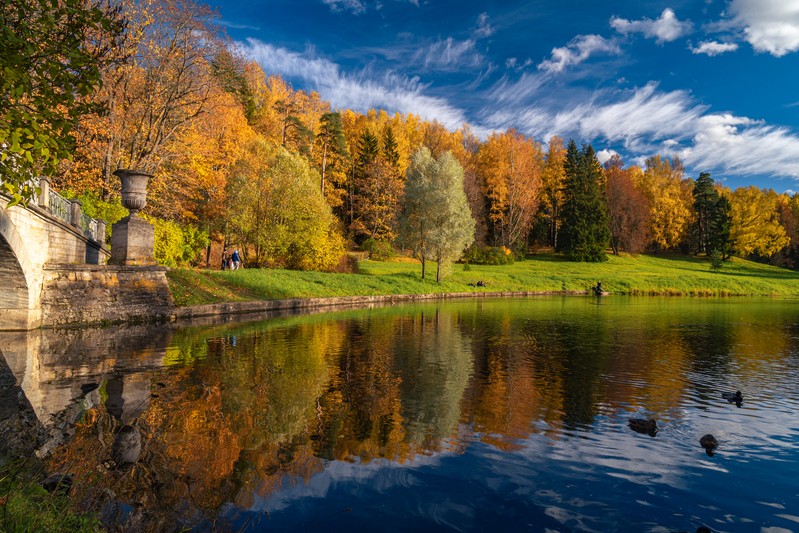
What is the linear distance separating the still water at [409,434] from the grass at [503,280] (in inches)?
441

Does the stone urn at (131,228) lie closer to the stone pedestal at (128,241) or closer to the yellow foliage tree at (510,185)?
the stone pedestal at (128,241)

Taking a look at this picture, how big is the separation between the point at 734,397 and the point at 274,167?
34.3m

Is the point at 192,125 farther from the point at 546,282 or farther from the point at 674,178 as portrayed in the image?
the point at 674,178

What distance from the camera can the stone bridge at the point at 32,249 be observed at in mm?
13586

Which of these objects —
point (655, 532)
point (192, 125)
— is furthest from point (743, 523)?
point (192, 125)

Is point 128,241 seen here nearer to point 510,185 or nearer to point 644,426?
point 644,426

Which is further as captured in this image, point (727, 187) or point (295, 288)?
point (727, 187)

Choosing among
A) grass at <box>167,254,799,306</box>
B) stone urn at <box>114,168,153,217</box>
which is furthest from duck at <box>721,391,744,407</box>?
grass at <box>167,254,799,306</box>

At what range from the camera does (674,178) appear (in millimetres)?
84250

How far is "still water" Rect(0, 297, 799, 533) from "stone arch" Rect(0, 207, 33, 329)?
178 cm

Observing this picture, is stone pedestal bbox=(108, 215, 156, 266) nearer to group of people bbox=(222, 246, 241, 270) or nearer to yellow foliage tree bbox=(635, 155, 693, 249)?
group of people bbox=(222, 246, 241, 270)

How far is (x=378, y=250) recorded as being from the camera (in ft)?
165

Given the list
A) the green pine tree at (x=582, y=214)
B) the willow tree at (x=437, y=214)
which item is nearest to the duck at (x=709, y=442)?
the willow tree at (x=437, y=214)

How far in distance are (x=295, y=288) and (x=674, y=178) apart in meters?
79.1
